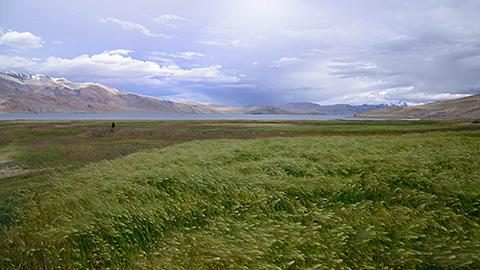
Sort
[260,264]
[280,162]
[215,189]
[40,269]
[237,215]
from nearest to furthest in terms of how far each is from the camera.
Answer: [260,264] → [40,269] → [237,215] → [215,189] → [280,162]

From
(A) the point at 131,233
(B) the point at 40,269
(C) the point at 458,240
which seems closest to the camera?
(B) the point at 40,269

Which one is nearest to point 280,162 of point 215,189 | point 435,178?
point 215,189

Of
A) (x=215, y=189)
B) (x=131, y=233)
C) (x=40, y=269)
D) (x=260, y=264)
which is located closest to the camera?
(x=260, y=264)

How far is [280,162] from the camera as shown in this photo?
17.5 m

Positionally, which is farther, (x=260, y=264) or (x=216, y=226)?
(x=216, y=226)

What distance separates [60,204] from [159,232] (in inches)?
150

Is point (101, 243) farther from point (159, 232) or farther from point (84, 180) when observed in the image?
point (84, 180)

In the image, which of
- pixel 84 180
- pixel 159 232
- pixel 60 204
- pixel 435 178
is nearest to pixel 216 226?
pixel 159 232

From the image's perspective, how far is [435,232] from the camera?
8.60 m

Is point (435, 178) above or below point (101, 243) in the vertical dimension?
above

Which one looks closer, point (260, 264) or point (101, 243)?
point (260, 264)

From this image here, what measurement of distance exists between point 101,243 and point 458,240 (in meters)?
9.06

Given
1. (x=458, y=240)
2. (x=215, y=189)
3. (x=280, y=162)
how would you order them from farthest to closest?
(x=280, y=162), (x=215, y=189), (x=458, y=240)

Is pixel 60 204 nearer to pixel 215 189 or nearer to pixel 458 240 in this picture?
pixel 215 189
